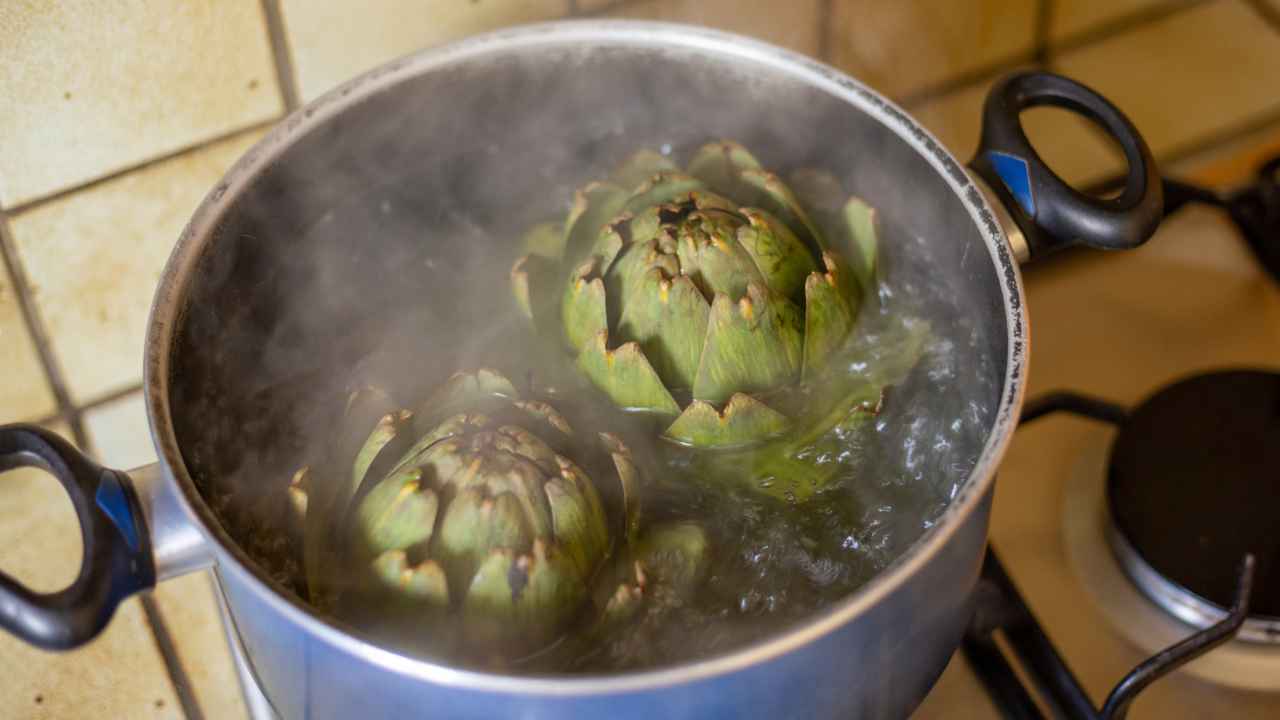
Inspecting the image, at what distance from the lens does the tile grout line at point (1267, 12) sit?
1.10 meters

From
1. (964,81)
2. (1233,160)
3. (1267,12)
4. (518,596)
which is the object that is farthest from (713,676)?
(1267,12)

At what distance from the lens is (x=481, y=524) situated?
0.58 metres

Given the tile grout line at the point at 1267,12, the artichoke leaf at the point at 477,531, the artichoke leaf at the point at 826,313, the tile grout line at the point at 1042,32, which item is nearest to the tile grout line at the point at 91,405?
the artichoke leaf at the point at 477,531

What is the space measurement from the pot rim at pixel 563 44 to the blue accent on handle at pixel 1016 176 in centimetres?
3

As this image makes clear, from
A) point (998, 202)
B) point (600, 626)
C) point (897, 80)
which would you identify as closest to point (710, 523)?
point (600, 626)

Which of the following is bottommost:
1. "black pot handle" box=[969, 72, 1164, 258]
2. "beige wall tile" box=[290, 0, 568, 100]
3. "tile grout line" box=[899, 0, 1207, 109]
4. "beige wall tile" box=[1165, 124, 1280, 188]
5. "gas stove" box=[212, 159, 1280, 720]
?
"gas stove" box=[212, 159, 1280, 720]

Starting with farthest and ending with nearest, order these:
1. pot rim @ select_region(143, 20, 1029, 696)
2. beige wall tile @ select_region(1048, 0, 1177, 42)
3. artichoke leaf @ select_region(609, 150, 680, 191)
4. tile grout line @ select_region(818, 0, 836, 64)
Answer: beige wall tile @ select_region(1048, 0, 1177, 42)
tile grout line @ select_region(818, 0, 836, 64)
artichoke leaf @ select_region(609, 150, 680, 191)
pot rim @ select_region(143, 20, 1029, 696)

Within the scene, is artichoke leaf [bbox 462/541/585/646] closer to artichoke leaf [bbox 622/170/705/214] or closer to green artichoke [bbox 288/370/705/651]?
green artichoke [bbox 288/370/705/651]

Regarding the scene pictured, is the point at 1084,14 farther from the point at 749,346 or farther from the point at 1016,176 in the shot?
the point at 749,346

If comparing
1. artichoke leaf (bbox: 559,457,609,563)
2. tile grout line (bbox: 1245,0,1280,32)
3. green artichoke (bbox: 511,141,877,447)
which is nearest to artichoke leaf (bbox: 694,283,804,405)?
green artichoke (bbox: 511,141,877,447)

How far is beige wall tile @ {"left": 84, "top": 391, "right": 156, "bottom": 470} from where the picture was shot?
2.64 feet

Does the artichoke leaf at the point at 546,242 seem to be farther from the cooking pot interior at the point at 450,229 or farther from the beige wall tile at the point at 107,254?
the beige wall tile at the point at 107,254

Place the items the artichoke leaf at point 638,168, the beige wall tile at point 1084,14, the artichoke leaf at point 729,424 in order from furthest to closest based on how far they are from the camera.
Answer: the beige wall tile at point 1084,14 → the artichoke leaf at point 638,168 → the artichoke leaf at point 729,424

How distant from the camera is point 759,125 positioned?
0.79 meters
